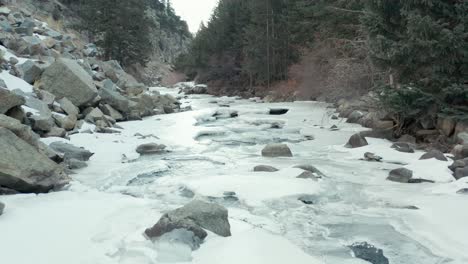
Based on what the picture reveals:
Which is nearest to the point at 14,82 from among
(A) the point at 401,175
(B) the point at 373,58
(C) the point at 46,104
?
(C) the point at 46,104

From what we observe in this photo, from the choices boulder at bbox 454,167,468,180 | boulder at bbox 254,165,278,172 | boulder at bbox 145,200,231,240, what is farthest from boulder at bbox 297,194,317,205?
boulder at bbox 454,167,468,180

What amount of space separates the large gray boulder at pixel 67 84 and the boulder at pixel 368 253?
1212cm

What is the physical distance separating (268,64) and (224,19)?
13990 millimetres

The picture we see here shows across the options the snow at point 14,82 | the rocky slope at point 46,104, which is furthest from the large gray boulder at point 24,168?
the snow at point 14,82

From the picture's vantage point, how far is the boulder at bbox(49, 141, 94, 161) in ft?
33.2

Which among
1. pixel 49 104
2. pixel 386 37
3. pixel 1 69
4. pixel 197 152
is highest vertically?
pixel 386 37

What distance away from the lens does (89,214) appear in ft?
20.0

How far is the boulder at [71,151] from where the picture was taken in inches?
399

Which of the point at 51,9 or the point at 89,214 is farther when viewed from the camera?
the point at 51,9

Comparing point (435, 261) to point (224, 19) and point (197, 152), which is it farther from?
point (224, 19)

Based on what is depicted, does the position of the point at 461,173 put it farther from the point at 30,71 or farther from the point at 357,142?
the point at 30,71

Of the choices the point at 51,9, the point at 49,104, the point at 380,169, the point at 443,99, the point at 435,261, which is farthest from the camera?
the point at 51,9

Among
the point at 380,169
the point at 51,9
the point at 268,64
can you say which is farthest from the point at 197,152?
the point at 51,9

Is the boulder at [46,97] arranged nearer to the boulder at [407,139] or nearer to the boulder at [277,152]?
the boulder at [277,152]
